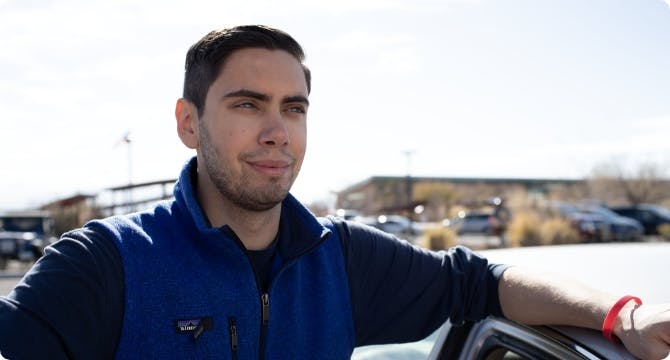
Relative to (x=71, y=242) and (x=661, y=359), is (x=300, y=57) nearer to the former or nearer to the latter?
(x=71, y=242)

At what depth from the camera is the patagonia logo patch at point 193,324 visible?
1630mm

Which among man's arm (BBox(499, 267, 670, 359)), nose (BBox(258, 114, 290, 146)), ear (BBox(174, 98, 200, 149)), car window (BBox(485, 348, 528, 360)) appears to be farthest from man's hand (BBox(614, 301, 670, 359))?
ear (BBox(174, 98, 200, 149))

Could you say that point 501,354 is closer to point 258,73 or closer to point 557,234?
point 258,73

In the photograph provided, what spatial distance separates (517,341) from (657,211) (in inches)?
1202

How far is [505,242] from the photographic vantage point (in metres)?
24.6

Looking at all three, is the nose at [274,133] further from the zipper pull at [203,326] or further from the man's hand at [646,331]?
the man's hand at [646,331]

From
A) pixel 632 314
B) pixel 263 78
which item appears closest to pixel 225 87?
pixel 263 78

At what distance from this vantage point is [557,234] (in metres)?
21.5

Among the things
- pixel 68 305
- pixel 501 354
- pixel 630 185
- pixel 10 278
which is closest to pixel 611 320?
pixel 501 354

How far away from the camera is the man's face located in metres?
1.87

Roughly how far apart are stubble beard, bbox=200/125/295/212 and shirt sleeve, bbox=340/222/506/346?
336mm

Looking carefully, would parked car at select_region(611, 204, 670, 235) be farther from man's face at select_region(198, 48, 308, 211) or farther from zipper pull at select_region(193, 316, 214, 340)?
zipper pull at select_region(193, 316, 214, 340)

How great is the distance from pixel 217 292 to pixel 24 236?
68.4 feet

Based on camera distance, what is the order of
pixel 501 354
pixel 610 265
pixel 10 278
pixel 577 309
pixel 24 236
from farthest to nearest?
pixel 24 236, pixel 10 278, pixel 610 265, pixel 501 354, pixel 577 309
